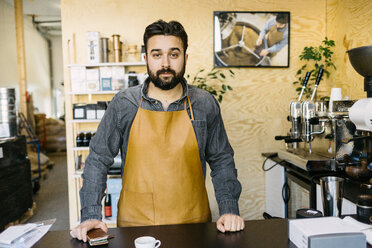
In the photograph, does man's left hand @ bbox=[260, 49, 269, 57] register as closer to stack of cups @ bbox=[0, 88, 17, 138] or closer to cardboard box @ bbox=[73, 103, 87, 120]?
cardboard box @ bbox=[73, 103, 87, 120]

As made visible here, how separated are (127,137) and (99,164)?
0.21 meters

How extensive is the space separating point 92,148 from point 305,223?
1.01 m

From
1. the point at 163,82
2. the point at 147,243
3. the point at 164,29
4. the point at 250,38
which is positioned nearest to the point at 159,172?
the point at 163,82

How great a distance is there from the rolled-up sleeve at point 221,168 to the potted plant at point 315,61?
2.13 metres

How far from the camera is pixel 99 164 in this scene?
1554 mm

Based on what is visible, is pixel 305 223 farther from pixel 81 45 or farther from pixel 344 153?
pixel 81 45

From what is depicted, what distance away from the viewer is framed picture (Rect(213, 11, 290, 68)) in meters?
3.64

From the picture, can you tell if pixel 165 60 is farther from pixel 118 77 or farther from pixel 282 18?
pixel 282 18

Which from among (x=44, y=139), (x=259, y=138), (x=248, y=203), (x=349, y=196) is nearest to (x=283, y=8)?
(x=259, y=138)

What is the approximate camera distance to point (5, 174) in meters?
3.63

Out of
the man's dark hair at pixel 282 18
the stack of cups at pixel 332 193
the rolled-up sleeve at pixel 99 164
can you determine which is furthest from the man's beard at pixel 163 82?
the man's dark hair at pixel 282 18

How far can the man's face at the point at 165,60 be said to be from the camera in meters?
1.60

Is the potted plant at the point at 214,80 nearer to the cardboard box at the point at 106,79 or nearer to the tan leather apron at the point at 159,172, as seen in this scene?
the cardboard box at the point at 106,79

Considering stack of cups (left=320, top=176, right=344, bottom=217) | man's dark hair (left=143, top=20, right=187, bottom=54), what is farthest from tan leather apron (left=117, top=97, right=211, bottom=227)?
stack of cups (left=320, top=176, right=344, bottom=217)
